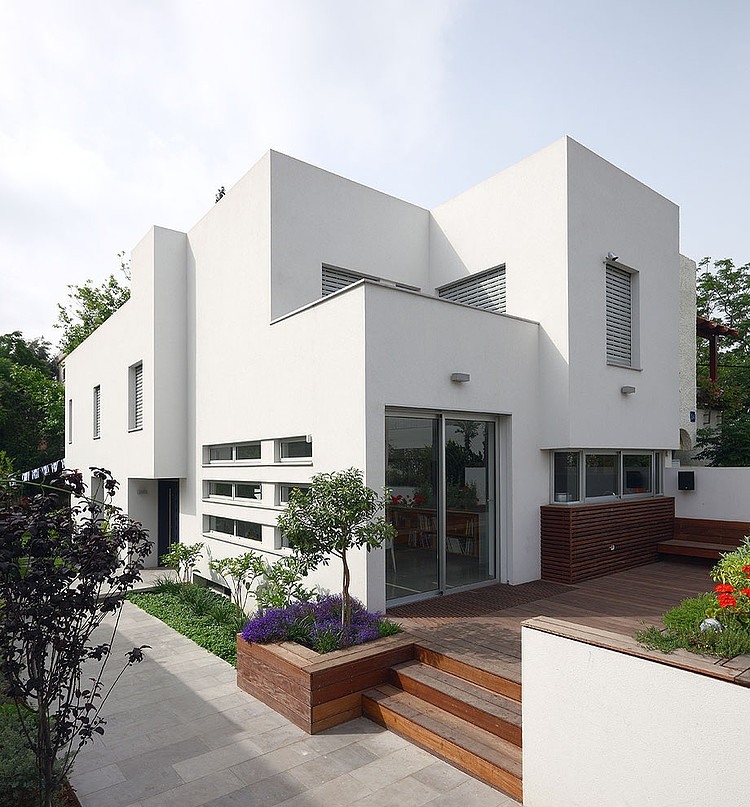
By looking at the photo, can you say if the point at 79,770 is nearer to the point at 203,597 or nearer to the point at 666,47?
the point at 203,597

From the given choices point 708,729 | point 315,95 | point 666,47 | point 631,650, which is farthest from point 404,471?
point 666,47

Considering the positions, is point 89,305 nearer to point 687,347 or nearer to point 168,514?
point 168,514

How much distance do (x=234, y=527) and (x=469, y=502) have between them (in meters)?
4.18

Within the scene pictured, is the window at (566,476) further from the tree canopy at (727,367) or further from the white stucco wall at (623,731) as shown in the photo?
the tree canopy at (727,367)

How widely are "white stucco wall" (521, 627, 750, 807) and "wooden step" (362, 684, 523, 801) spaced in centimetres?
28

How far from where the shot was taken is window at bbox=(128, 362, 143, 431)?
12945mm

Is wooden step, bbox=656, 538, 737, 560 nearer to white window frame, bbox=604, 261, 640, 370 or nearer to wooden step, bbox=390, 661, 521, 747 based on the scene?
white window frame, bbox=604, 261, 640, 370

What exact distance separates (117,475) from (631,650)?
42.4 ft

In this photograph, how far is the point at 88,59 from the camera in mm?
6918

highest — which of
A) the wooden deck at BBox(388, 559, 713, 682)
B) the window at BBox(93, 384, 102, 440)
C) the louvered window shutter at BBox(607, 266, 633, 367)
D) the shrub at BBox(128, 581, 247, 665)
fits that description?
the louvered window shutter at BBox(607, 266, 633, 367)

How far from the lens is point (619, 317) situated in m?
9.36

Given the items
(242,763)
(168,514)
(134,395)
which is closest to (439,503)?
(242,763)

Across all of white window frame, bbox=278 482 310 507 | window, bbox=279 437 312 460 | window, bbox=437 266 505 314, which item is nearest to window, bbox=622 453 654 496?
window, bbox=437 266 505 314

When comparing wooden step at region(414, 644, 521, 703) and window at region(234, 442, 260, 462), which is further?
window at region(234, 442, 260, 462)
